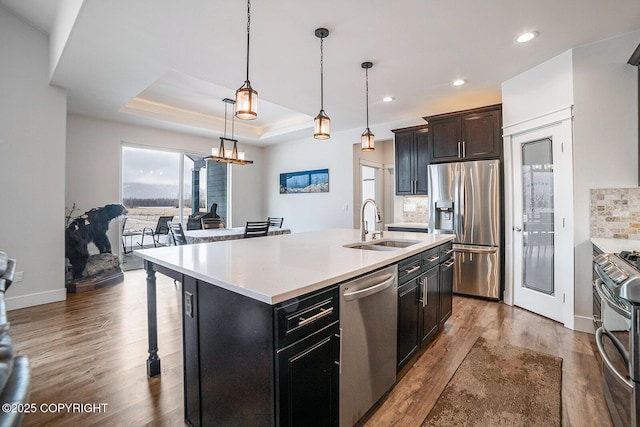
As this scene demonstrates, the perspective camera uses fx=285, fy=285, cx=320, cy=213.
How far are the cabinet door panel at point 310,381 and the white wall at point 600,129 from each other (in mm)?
2887

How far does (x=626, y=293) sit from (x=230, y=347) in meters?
1.79

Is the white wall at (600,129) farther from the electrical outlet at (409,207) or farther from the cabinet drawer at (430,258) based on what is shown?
the electrical outlet at (409,207)

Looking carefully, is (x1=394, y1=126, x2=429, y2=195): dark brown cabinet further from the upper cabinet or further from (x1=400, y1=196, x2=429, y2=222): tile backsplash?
(x1=400, y1=196, x2=429, y2=222): tile backsplash

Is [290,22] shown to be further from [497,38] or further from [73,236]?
[73,236]

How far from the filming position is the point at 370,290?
151cm

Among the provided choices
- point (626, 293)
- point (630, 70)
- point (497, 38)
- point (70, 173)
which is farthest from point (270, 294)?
point (70, 173)

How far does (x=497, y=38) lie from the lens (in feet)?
8.66

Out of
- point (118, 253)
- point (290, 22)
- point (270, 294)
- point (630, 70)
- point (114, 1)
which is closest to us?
point (270, 294)

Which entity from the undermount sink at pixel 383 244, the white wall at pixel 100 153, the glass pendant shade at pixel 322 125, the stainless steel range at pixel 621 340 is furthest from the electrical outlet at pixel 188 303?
the white wall at pixel 100 153

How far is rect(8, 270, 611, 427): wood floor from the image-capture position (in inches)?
66.1

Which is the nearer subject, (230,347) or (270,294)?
(270,294)

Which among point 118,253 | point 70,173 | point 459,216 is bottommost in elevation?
point 118,253

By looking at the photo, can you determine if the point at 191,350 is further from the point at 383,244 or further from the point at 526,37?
the point at 526,37

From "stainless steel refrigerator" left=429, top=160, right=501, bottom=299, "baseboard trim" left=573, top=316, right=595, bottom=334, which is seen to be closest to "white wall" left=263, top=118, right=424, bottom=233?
"stainless steel refrigerator" left=429, top=160, right=501, bottom=299
